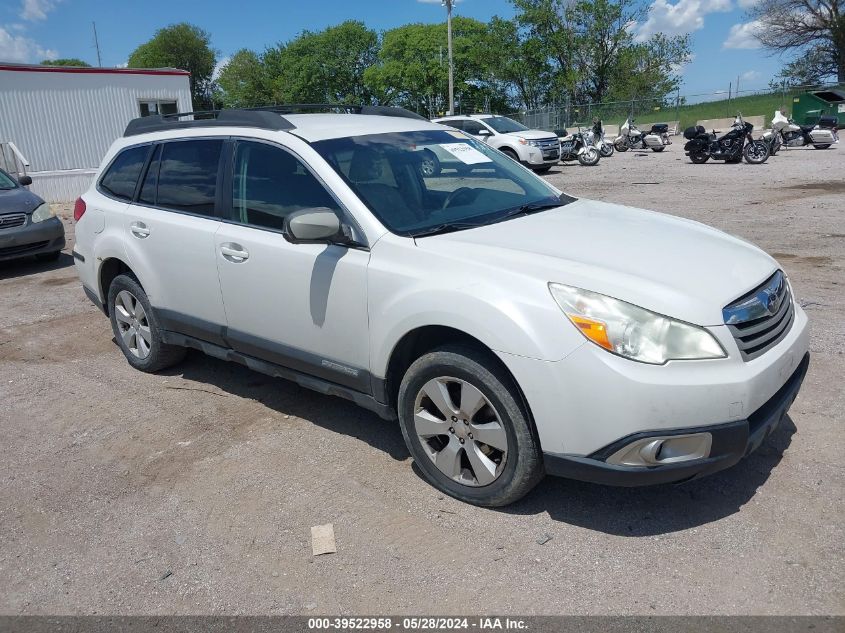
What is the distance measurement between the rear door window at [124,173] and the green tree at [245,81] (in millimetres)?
95632

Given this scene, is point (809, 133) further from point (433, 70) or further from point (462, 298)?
point (433, 70)

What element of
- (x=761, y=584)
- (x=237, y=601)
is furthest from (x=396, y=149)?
(x=761, y=584)

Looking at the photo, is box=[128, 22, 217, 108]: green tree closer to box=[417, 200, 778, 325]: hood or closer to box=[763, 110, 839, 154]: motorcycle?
box=[763, 110, 839, 154]: motorcycle

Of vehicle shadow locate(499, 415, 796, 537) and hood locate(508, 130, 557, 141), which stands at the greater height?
hood locate(508, 130, 557, 141)

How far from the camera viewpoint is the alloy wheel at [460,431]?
3.21 m

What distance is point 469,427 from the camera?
3275 mm

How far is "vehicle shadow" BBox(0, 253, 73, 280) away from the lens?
32.1 ft

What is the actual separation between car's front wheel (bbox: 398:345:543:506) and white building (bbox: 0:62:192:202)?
1728 cm

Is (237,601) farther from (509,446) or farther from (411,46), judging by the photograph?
(411,46)

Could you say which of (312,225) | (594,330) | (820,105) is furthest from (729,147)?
(594,330)

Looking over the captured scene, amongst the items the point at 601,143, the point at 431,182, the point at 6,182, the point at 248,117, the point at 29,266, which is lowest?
the point at 29,266

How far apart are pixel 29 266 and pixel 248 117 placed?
7.52 meters

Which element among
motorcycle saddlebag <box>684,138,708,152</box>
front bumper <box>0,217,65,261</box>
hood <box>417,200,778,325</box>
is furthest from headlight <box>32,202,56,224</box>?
motorcycle saddlebag <box>684,138,708,152</box>

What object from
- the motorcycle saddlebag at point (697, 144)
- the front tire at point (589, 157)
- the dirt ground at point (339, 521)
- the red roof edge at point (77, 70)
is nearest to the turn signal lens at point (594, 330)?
the dirt ground at point (339, 521)
